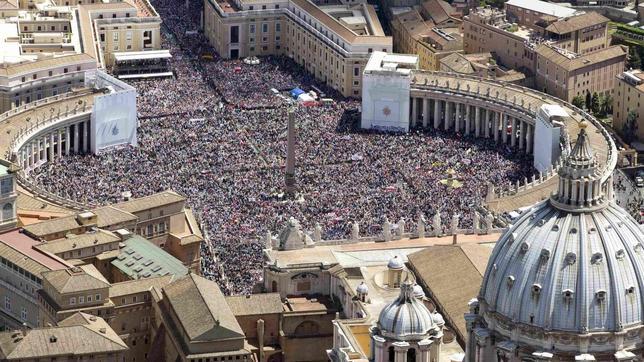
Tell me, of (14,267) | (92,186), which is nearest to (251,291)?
(14,267)

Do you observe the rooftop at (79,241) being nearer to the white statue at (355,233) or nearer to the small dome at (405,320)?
the white statue at (355,233)

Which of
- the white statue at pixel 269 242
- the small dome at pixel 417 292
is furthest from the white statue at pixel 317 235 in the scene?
the small dome at pixel 417 292

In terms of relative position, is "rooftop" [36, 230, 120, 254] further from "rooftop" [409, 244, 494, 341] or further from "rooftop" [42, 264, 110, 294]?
"rooftop" [409, 244, 494, 341]

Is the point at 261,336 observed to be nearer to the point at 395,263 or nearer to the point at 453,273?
the point at 395,263

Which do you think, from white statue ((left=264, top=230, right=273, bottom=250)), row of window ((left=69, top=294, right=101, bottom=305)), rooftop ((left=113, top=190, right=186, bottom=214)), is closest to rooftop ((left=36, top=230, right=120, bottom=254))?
rooftop ((left=113, top=190, right=186, bottom=214))

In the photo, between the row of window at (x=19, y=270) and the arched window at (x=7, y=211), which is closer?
the row of window at (x=19, y=270)

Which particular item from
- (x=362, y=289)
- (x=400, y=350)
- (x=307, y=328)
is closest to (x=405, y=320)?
(x=400, y=350)

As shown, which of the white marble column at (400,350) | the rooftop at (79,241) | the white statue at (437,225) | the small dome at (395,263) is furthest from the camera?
the white statue at (437,225)

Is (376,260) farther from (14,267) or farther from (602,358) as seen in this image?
(602,358)
